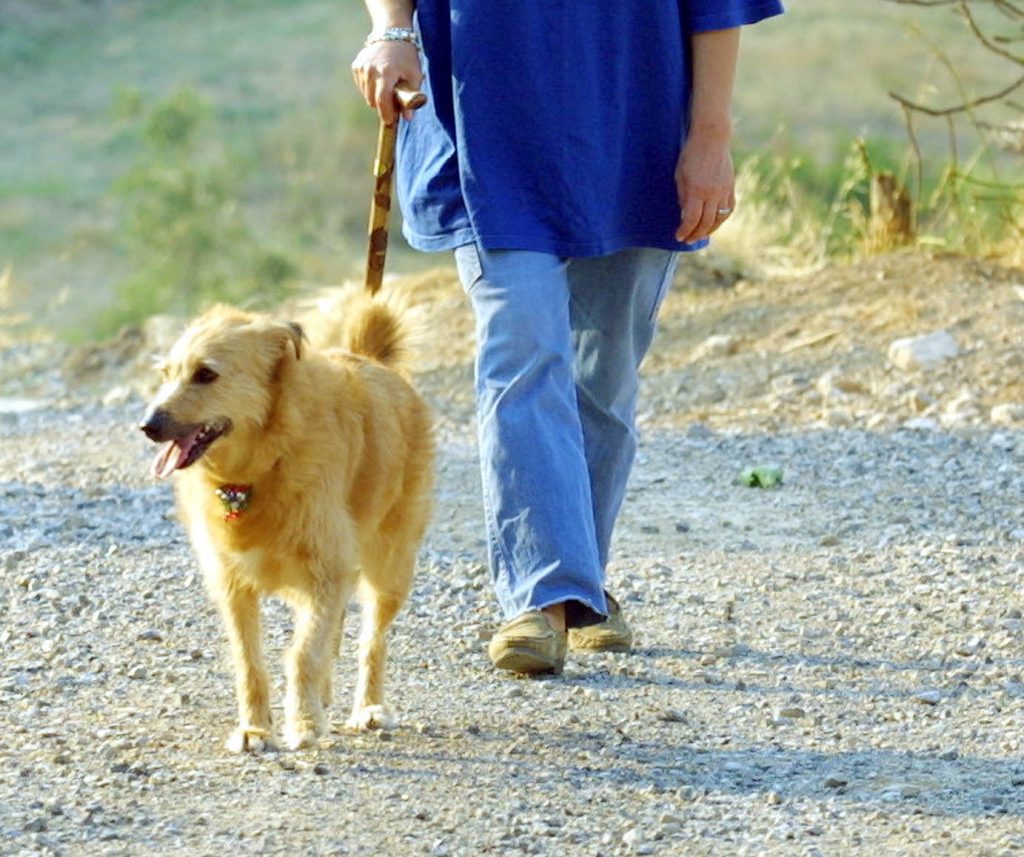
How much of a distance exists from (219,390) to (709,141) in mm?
1436

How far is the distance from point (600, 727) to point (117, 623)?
1.70m

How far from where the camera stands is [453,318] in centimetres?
1102

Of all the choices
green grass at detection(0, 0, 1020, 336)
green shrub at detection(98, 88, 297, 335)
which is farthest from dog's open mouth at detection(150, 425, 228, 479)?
green grass at detection(0, 0, 1020, 336)

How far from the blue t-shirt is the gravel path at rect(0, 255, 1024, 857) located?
3.90 feet

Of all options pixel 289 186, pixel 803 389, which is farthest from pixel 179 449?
pixel 289 186

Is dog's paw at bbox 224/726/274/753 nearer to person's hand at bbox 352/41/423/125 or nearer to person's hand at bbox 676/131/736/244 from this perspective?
person's hand at bbox 352/41/423/125

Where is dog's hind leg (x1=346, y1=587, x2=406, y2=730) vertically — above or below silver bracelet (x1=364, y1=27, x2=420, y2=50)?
below

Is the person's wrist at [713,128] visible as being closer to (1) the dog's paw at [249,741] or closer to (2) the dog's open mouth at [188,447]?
(2) the dog's open mouth at [188,447]

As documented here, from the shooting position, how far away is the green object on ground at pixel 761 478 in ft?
24.4

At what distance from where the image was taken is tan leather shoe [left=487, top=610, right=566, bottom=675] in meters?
4.84

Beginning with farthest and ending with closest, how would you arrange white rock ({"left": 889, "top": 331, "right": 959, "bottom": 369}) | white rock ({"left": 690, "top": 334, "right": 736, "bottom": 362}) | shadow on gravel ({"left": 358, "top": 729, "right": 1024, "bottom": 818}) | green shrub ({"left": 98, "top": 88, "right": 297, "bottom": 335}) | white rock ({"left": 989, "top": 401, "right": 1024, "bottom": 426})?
green shrub ({"left": 98, "top": 88, "right": 297, "bottom": 335}), white rock ({"left": 690, "top": 334, "right": 736, "bottom": 362}), white rock ({"left": 889, "top": 331, "right": 959, "bottom": 369}), white rock ({"left": 989, "top": 401, "right": 1024, "bottom": 426}), shadow on gravel ({"left": 358, "top": 729, "right": 1024, "bottom": 818})

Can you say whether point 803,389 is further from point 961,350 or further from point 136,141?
point 136,141

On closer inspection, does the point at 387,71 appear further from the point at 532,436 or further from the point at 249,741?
the point at 249,741

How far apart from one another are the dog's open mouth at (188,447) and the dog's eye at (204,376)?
12 cm
